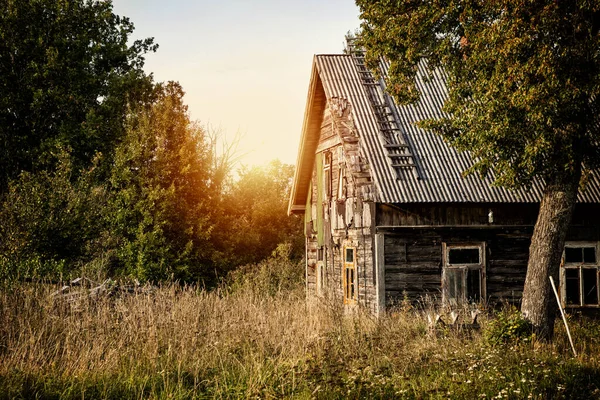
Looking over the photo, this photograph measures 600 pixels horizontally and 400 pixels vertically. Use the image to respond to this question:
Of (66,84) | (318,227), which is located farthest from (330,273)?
(66,84)

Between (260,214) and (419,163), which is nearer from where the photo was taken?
(419,163)

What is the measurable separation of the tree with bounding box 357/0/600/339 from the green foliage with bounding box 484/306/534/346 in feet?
1.94

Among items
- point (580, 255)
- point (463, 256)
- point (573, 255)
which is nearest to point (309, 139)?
point (463, 256)

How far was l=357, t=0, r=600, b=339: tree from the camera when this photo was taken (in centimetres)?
1057

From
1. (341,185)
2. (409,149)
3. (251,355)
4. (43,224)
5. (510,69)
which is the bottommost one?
(251,355)

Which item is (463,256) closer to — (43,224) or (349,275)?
(349,275)

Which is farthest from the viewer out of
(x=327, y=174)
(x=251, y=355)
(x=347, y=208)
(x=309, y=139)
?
(x=309, y=139)

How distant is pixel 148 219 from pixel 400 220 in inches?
509

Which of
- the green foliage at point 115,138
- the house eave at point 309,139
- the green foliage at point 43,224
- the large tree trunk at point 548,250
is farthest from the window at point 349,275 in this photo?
the green foliage at point 115,138

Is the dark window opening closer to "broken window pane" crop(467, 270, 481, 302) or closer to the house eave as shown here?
"broken window pane" crop(467, 270, 481, 302)

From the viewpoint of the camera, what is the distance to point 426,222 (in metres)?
15.8

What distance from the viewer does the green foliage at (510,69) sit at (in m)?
10.6

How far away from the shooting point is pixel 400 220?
51.8ft

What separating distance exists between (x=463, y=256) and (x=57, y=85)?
67.3 feet
